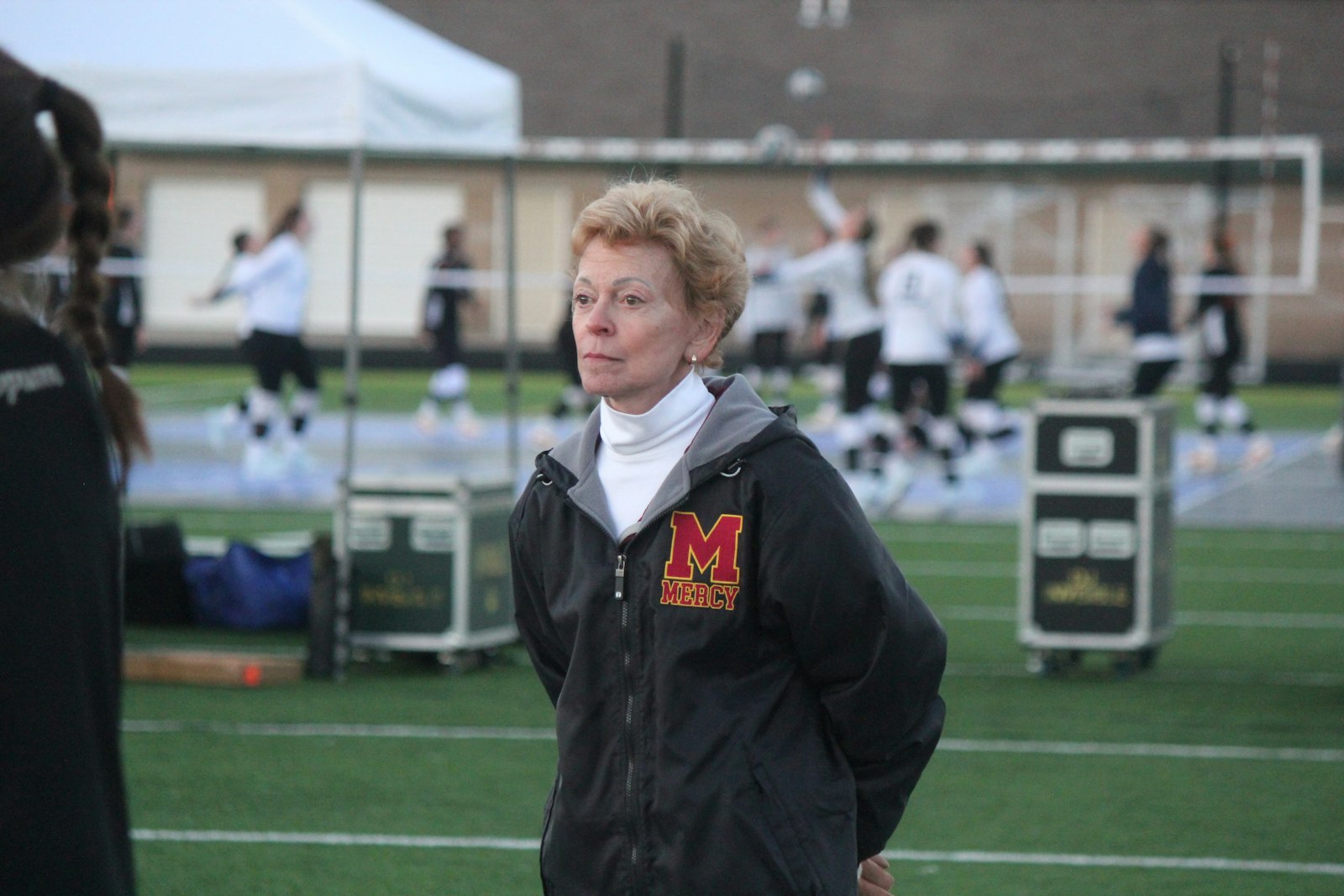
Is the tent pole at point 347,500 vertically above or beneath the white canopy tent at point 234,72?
beneath

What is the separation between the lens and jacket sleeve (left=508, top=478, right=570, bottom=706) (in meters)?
3.13

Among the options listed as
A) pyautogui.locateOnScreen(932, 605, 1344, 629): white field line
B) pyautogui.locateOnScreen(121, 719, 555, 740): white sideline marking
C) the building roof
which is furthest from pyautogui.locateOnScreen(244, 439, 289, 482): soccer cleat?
the building roof

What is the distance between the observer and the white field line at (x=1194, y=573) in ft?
39.9

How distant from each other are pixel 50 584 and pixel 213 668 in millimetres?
7180

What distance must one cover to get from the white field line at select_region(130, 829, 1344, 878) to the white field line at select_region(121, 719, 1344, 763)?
4.71 feet

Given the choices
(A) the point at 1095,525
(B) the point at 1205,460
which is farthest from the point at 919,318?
(A) the point at 1095,525

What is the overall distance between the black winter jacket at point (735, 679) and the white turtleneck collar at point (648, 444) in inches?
Result: 1.9

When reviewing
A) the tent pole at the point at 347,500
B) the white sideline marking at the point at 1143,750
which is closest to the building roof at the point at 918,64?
the tent pole at the point at 347,500

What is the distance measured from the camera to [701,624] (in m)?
2.87

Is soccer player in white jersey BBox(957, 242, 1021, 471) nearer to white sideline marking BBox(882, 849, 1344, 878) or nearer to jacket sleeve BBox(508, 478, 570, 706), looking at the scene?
white sideline marking BBox(882, 849, 1344, 878)

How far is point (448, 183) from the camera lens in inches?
1352

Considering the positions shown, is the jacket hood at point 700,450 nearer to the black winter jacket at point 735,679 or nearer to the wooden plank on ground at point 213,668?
the black winter jacket at point 735,679

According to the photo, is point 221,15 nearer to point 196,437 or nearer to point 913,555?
point 913,555

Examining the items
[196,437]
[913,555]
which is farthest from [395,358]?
[913,555]
